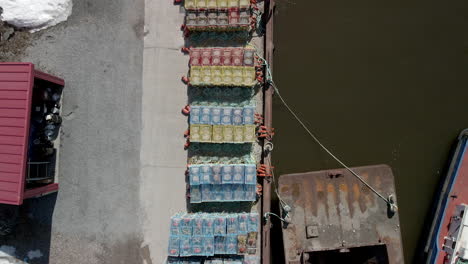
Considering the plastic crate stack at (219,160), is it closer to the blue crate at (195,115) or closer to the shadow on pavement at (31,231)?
the blue crate at (195,115)

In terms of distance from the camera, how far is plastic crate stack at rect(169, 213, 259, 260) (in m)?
15.2

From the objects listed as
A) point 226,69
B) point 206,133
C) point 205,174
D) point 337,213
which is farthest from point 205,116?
point 337,213

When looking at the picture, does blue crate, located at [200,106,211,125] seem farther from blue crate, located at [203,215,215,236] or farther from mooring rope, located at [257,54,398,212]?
blue crate, located at [203,215,215,236]

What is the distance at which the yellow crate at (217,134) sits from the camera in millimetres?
15688

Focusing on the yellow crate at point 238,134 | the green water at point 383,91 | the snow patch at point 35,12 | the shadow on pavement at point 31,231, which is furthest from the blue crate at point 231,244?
the snow patch at point 35,12

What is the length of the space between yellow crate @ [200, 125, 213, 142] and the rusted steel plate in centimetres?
421

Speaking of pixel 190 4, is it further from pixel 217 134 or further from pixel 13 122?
pixel 13 122

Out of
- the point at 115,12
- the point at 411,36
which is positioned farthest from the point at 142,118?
the point at 411,36

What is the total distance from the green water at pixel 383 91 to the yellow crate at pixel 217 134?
360cm

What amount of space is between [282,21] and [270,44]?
236 cm

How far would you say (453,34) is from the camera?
17953mm

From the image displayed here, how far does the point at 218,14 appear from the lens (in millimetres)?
15938

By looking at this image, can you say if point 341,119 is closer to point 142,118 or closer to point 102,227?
point 142,118

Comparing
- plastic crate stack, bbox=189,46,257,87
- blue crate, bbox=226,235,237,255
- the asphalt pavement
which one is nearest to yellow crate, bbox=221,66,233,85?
plastic crate stack, bbox=189,46,257,87
